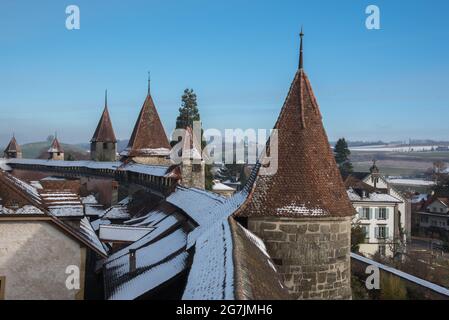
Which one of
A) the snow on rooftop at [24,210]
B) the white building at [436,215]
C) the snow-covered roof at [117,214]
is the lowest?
the white building at [436,215]

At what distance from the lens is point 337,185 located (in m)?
12.6

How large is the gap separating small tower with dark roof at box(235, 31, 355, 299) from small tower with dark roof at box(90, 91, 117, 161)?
41.2 metres

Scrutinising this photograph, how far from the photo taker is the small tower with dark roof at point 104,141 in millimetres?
51844

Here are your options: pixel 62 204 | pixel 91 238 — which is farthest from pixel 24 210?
pixel 91 238

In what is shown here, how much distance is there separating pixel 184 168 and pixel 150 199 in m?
2.86

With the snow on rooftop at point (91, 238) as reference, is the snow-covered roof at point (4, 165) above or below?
Result: above

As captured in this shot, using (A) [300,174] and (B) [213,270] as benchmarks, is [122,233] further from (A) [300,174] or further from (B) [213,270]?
(B) [213,270]

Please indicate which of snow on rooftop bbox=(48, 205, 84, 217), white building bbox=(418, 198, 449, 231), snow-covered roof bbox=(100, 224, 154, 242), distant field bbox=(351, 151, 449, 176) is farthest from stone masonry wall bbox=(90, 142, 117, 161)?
distant field bbox=(351, 151, 449, 176)

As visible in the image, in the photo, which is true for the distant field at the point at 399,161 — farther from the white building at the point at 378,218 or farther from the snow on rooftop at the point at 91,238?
the snow on rooftop at the point at 91,238

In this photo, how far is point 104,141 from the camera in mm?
52000

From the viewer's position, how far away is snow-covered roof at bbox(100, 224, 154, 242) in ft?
63.4

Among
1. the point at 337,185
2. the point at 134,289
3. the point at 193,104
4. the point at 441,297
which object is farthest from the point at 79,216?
the point at 193,104

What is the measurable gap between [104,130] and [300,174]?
4231cm

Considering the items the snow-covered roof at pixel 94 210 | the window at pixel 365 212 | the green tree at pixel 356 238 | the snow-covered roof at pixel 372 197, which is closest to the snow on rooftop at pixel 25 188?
the snow-covered roof at pixel 94 210
